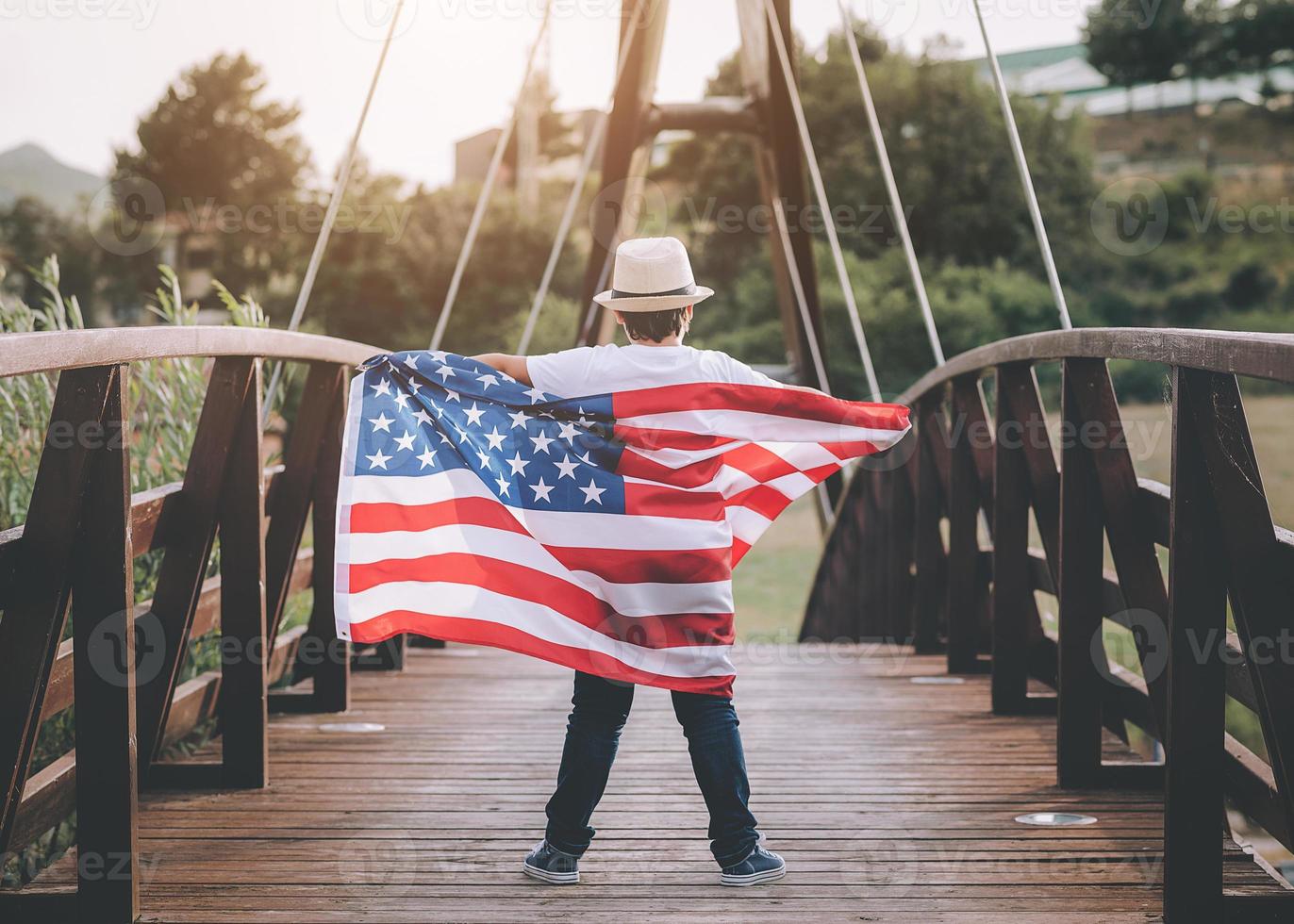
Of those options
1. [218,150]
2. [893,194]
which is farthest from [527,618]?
[218,150]

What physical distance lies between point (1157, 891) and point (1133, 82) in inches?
1305

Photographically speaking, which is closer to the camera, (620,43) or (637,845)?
(637,845)

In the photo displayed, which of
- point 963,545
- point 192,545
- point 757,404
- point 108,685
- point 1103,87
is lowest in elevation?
point 963,545

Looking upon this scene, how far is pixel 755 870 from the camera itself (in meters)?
2.33

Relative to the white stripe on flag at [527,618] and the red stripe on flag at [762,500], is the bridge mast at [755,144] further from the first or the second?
the white stripe on flag at [527,618]

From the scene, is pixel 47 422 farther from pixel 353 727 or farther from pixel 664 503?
pixel 664 503

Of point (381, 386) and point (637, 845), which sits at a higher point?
point (381, 386)

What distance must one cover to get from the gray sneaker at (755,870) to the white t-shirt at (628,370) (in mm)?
921

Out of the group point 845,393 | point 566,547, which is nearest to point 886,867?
point 566,547

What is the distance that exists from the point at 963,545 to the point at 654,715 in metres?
1.15

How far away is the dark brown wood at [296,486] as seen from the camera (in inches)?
131

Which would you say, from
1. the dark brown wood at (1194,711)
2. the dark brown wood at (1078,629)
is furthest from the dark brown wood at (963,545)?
the dark brown wood at (1194,711)

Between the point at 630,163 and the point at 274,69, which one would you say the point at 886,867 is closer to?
the point at 630,163

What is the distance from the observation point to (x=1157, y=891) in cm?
229
